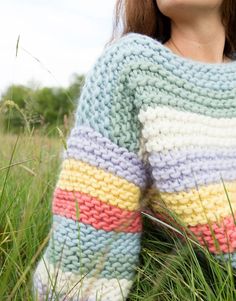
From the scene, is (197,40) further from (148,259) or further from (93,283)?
(93,283)

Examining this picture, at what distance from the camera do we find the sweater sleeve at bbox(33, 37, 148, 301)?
1.25m

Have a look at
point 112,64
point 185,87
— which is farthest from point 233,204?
point 112,64

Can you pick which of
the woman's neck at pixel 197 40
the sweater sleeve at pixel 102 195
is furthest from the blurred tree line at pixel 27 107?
the woman's neck at pixel 197 40

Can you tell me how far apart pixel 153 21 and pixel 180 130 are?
0.49 m

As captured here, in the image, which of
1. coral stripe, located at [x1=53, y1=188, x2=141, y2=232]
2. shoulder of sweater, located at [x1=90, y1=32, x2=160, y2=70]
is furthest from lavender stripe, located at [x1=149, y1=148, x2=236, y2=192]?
shoulder of sweater, located at [x1=90, y1=32, x2=160, y2=70]

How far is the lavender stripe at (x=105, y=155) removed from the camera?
1.27 metres

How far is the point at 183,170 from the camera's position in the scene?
4.13 feet

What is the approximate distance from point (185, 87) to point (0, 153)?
1.00m

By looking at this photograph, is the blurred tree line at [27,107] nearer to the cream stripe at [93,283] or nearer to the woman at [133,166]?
the woman at [133,166]

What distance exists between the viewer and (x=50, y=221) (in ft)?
4.97

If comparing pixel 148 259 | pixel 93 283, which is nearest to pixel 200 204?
pixel 148 259

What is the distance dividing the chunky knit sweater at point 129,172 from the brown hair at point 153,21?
1.06 feet

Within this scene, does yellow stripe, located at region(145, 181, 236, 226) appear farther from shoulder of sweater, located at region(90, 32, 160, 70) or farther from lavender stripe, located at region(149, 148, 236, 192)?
shoulder of sweater, located at region(90, 32, 160, 70)

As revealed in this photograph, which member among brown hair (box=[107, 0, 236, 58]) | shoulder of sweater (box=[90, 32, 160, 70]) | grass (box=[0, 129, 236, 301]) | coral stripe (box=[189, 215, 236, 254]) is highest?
brown hair (box=[107, 0, 236, 58])
